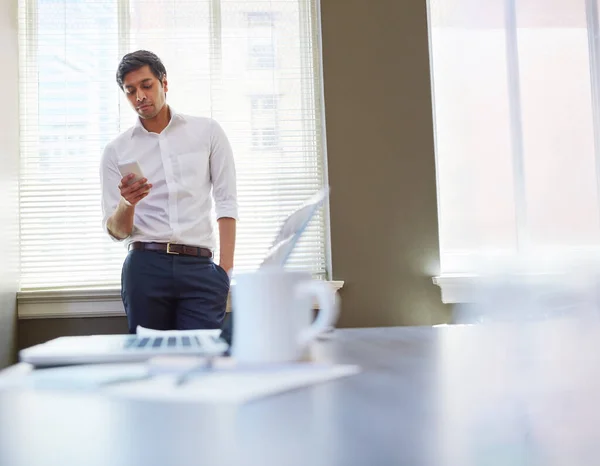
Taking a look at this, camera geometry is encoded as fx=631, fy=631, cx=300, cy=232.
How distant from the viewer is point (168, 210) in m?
2.25

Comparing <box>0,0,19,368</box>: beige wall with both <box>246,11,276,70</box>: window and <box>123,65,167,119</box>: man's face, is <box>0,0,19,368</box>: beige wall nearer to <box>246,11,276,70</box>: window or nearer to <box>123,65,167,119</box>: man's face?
<box>123,65,167,119</box>: man's face

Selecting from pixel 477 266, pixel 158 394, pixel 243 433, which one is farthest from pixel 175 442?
pixel 477 266

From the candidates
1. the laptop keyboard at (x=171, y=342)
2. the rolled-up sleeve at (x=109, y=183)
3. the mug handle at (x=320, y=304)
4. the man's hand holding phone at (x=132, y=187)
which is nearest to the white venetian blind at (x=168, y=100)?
the rolled-up sleeve at (x=109, y=183)

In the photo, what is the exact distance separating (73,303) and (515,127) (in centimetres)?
251

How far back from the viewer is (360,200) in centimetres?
324

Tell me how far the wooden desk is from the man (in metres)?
1.53

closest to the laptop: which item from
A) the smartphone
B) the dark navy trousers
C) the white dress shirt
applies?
the smartphone

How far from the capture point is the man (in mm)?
2168

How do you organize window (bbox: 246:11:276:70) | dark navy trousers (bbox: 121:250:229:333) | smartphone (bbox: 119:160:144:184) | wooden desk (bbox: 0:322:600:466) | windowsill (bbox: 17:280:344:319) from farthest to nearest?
window (bbox: 246:11:276:70)
windowsill (bbox: 17:280:344:319)
dark navy trousers (bbox: 121:250:229:333)
smartphone (bbox: 119:160:144:184)
wooden desk (bbox: 0:322:600:466)

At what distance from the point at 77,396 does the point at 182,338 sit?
0.37m

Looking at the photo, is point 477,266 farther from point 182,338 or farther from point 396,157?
point 182,338

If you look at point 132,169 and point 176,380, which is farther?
point 132,169

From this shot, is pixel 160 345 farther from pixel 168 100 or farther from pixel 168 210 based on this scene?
pixel 168 100

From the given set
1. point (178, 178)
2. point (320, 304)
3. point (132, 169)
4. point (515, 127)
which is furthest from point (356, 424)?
point (515, 127)
